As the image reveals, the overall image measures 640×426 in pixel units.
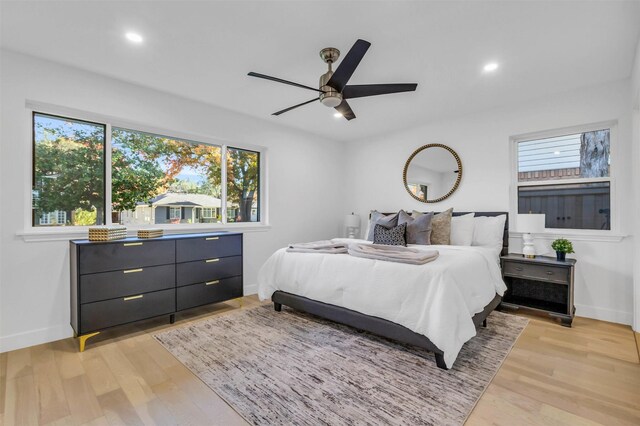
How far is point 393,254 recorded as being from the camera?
106 inches

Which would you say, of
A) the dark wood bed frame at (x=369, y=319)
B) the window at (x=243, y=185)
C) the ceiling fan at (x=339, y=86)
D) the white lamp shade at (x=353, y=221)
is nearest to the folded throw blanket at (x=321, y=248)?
the dark wood bed frame at (x=369, y=319)

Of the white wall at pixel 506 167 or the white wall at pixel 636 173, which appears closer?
the white wall at pixel 636 173

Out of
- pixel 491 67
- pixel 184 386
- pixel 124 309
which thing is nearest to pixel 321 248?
pixel 184 386

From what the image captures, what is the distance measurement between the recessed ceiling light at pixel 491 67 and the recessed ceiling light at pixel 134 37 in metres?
3.05

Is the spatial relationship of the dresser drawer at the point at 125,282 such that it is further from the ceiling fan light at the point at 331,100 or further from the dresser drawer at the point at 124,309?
the ceiling fan light at the point at 331,100

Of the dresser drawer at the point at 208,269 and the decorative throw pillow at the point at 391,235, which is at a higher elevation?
the decorative throw pillow at the point at 391,235

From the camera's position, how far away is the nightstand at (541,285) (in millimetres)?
3084

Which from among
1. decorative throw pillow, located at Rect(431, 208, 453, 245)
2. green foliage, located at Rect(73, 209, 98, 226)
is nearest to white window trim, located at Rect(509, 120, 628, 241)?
decorative throw pillow, located at Rect(431, 208, 453, 245)

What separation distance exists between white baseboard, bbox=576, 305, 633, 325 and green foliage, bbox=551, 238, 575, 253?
→ 73cm

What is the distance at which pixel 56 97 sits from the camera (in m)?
2.82

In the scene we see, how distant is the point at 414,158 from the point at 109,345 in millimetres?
4464

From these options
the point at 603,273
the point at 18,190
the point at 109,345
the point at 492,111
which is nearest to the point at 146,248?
the point at 109,345

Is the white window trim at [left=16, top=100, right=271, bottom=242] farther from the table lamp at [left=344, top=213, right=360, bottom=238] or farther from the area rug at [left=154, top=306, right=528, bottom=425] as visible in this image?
the table lamp at [left=344, top=213, right=360, bottom=238]

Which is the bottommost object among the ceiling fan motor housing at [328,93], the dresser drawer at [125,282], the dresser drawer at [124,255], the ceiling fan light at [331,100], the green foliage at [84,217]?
the dresser drawer at [125,282]
